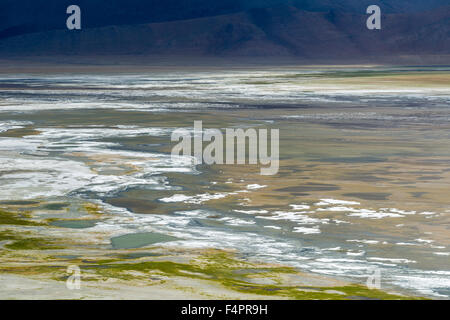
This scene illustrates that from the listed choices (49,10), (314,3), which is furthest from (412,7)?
(49,10)

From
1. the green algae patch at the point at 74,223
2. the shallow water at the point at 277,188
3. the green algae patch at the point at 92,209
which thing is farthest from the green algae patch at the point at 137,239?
the green algae patch at the point at 92,209

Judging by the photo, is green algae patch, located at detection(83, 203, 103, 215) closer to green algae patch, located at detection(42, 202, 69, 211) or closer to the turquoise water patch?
green algae patch, located at detection(42, 202, 69, 211)

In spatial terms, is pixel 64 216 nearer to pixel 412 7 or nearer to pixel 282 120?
pixel 282 120

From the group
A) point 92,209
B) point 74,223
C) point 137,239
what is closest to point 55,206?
point 92,209

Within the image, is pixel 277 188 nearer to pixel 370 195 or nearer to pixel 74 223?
pixel 370 195

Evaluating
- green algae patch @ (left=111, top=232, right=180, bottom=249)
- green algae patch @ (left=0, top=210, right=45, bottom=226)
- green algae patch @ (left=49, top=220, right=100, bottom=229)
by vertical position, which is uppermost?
green algae patch @ (left=0, top=210, right=45, bottom=226)

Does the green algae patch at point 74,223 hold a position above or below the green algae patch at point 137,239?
above

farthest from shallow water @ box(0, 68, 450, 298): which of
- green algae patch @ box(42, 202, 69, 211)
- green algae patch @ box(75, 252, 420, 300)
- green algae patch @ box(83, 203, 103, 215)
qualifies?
green algae patch @ box(75, 252, 420, 300)

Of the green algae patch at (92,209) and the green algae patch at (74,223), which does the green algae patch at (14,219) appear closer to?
the green algae patch at (74,223)
